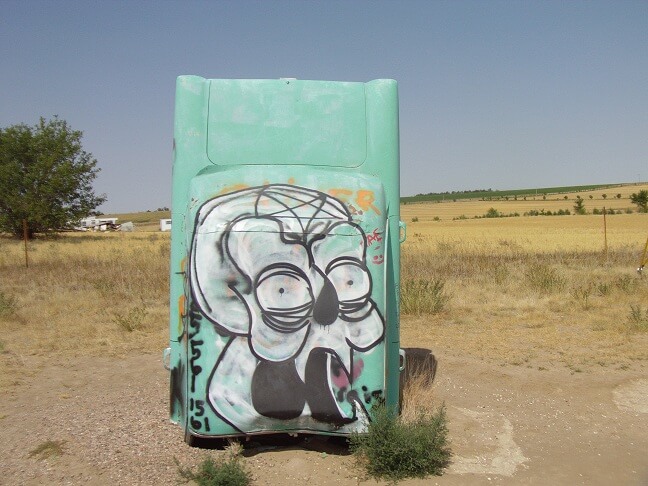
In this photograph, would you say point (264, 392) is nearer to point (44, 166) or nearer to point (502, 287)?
point (502, 287)

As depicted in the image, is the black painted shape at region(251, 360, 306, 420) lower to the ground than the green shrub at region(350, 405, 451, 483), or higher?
higher

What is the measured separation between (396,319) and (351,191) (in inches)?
42.4

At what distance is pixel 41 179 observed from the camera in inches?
1470

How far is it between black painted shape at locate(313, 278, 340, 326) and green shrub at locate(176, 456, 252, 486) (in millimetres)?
1093

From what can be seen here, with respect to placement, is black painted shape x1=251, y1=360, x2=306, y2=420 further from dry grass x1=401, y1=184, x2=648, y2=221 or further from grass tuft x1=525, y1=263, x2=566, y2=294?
dry grass x1=401, y1=184, x2=648, y2=221

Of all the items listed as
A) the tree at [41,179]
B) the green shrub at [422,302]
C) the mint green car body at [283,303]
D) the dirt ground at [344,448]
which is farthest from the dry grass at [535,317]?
the tree at [41,179]

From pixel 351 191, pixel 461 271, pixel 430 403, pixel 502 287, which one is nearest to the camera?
pixel 351 191

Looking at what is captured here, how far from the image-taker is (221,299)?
4.14 meters

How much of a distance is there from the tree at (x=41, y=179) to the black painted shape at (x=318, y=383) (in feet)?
118

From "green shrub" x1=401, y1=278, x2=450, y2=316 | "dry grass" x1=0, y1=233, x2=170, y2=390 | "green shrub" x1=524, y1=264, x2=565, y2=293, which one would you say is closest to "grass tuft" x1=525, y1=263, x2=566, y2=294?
"green shrub" x1=524, y1=264, x2=565, y2=293

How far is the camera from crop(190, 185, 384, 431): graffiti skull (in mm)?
4137

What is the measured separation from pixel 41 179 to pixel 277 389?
3751 centimetres

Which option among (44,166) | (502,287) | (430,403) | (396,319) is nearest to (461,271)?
(502,287)

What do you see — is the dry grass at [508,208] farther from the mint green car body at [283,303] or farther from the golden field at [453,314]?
the mint green car body at [283,303]
